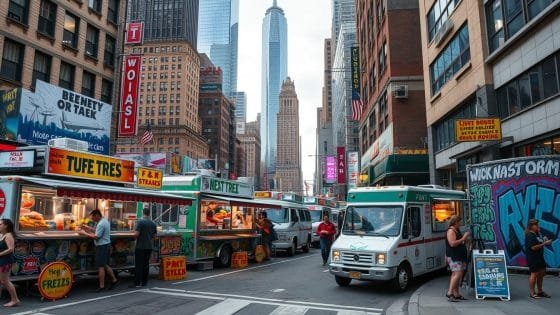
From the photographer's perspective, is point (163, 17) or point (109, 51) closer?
point (109, 51)

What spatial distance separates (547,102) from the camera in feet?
48.4

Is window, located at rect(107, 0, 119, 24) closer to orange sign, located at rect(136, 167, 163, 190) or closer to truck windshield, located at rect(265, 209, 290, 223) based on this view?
truck windshield, located at rect(265, 209, 290, 223)

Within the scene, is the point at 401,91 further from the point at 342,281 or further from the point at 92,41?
the point at 342,281

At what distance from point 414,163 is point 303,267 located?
18.1 m

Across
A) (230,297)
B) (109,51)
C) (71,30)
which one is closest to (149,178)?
(230,297)

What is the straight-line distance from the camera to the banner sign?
1688 centimetres

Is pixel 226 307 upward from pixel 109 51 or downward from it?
downward

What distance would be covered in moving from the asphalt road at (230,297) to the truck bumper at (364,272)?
0.44m

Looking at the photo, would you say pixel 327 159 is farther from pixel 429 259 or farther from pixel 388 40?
pixel 429 259

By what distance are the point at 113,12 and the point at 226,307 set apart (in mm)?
30566

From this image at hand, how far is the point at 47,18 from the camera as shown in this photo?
26875mm

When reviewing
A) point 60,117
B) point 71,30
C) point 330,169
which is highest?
point 71,30

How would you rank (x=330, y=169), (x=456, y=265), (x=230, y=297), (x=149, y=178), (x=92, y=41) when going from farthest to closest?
(x=330, y=169), (x=92, y=41), (x=149, y=178), (x=230, y=297), (x=456, y=265)

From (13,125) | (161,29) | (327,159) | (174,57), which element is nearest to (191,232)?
(13,125)
